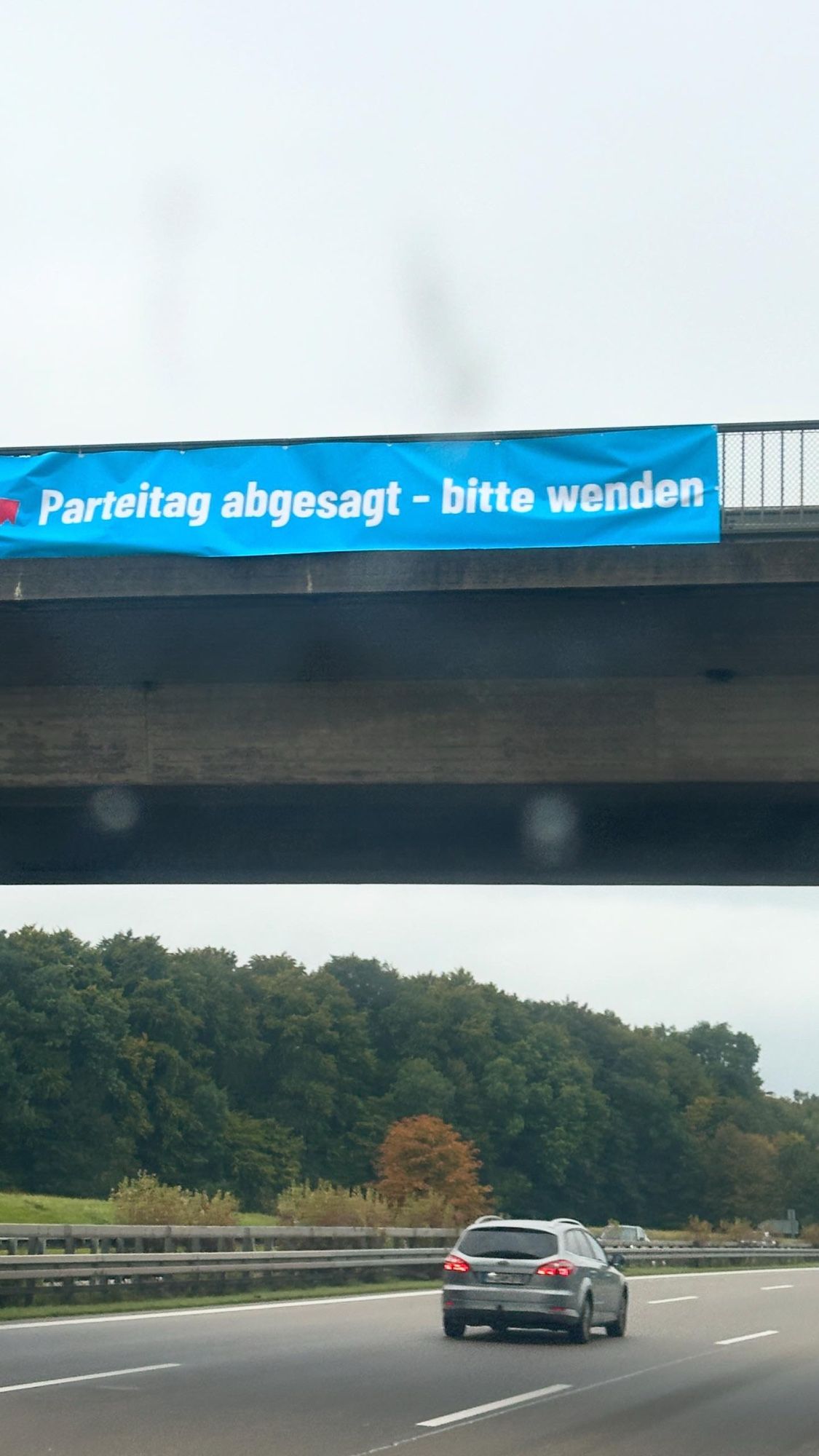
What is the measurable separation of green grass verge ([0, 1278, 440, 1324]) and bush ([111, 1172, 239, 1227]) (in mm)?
2306

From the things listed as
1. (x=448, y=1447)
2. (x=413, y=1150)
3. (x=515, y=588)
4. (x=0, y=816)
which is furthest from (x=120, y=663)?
(x=413, y=1150)

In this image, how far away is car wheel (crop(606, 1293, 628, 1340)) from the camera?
21188mm

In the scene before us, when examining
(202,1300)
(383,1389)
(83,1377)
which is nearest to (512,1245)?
(383,1389)

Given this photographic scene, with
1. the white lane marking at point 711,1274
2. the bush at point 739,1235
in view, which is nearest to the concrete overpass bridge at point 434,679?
the white lane marking at point 711,1274

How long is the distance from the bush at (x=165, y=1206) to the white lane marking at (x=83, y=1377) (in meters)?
13.7

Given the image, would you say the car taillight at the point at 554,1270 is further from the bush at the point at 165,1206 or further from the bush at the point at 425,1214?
the bush at the point at 425,1214

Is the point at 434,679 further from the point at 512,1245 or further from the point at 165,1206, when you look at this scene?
the point at 165,1206

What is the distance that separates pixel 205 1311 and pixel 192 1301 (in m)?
1.37

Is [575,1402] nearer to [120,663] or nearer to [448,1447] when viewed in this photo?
[448,1447]

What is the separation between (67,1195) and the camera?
88.2 metres

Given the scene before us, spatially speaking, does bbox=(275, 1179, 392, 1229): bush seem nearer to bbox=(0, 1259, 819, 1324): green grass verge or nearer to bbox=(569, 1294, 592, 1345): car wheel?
bbox=(0, 1259, 819, 1324): green grass verge

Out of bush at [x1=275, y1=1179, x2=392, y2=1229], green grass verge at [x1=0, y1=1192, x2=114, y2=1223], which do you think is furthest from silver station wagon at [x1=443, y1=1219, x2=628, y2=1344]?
green grass verge at [x1=0, y1=1192, x2=114, y2=1223]

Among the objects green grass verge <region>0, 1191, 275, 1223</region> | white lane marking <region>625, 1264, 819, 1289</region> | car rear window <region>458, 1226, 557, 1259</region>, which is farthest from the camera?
green grass verge <region>0, 1191, 275, 1223</region>

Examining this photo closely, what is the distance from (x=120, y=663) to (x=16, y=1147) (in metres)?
76.9
